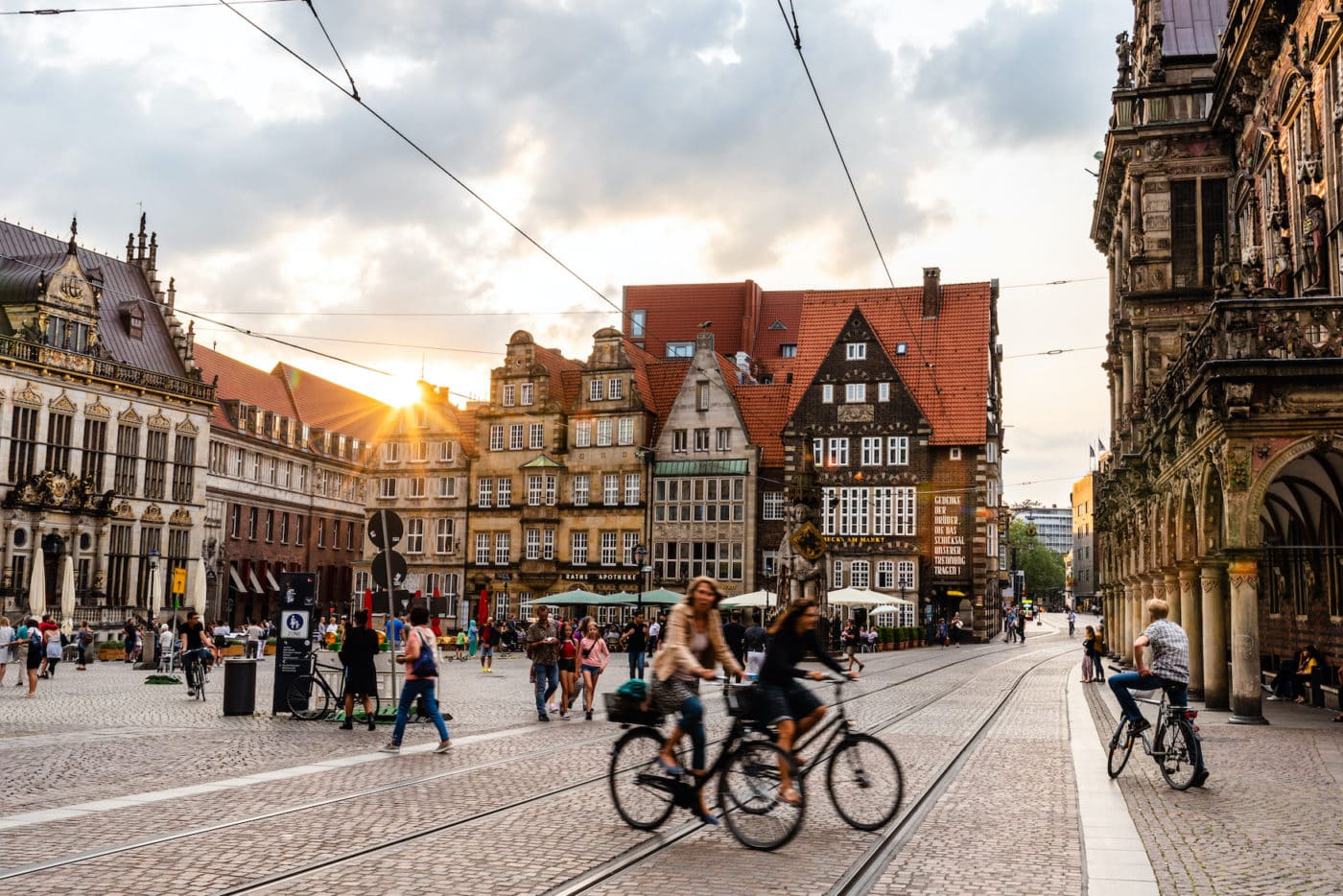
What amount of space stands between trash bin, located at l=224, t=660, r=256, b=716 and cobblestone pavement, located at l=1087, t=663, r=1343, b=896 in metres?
12.0

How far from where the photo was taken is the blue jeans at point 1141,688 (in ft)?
40.6

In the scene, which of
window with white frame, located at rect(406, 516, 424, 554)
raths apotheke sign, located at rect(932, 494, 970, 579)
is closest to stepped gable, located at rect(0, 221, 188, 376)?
window with white frame, located at rect(406, 516, 424, 554)

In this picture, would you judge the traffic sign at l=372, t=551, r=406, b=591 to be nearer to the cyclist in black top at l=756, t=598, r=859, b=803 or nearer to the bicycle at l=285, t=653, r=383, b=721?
the bicycle at l=285, t=653, r=383, b=721

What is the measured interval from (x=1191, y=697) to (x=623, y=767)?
59.0 feet

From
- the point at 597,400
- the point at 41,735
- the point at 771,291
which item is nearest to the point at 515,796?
the point at 41,735

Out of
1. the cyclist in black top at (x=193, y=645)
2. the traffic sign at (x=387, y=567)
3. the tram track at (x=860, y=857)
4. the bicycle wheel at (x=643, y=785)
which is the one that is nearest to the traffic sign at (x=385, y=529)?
the traffic sign at (x=387, y=567)

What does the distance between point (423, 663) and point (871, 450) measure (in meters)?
47.4

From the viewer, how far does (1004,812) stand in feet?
34.2

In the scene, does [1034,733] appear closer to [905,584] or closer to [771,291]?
[905,584]

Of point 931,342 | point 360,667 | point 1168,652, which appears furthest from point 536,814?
point 931,342

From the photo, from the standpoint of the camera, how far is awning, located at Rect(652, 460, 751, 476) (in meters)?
60.8

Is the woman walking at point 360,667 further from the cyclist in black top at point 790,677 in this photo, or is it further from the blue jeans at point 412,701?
the cyclist in black top at point 790,677

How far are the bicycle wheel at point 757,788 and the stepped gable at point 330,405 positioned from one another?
75656 mm

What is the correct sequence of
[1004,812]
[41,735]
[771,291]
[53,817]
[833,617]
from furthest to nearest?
[771,291] → [833,617] → [41,735] → [1004,812] → [53,817]
